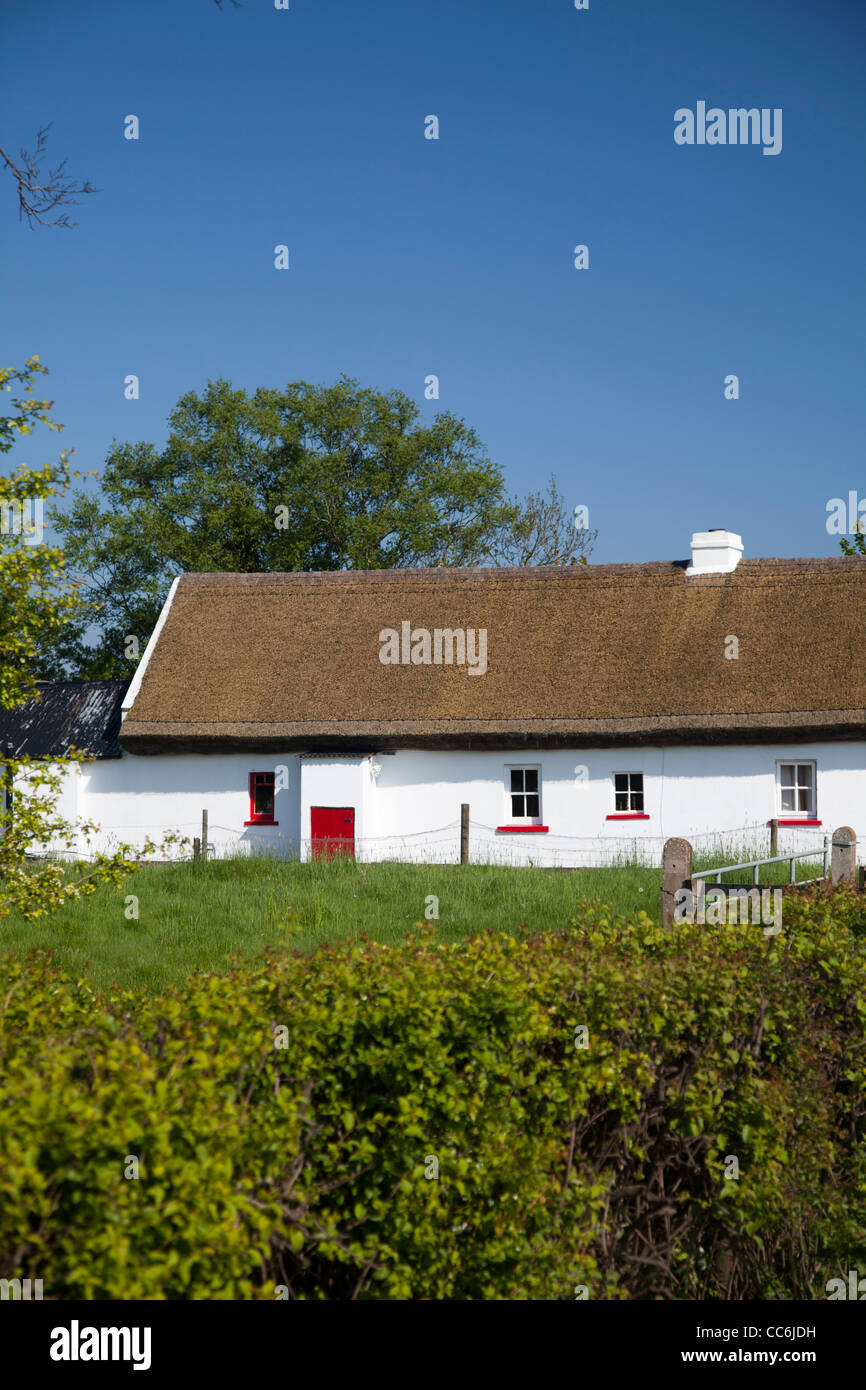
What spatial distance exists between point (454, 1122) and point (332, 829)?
18235 mm

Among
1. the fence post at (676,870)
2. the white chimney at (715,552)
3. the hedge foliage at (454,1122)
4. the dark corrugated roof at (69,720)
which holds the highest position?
the white chimney at (715,552)

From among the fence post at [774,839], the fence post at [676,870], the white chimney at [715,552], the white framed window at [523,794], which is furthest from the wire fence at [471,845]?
the fence post at [676,870]

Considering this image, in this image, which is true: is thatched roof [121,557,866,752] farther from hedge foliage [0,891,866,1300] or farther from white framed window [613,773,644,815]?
hedge foliage [0,891,866,1300]

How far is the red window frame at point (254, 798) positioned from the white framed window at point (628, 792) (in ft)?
23.1

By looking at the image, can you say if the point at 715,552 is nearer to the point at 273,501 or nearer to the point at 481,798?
the point at 481,798

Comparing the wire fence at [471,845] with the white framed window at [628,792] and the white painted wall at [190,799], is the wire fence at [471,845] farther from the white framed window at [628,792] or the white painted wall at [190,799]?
the white framed window at [628,792]

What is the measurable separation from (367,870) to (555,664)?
7.55 metres

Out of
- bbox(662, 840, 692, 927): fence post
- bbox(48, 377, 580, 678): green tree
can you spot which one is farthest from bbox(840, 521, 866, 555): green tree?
bbox(662, 840, 692, 927): fence post

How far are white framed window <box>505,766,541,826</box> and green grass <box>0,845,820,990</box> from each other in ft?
13.8

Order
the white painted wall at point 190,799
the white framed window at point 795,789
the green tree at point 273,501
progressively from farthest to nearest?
1. the green tree at point 273,501
2. the white painted wall at point 190,799
3. the white framed window at point 795,789

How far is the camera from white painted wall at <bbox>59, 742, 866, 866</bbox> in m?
21.1

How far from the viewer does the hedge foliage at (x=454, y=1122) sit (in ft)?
10.0

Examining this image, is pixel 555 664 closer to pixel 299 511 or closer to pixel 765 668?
pixel 765 668

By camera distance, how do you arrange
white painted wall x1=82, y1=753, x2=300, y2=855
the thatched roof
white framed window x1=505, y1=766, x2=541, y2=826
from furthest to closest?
white painted wall x1=82, y1=753, x2=300, y2=855 → white framed window x1=505, y1=766, x2=541, y2=826 → the thatched roof
